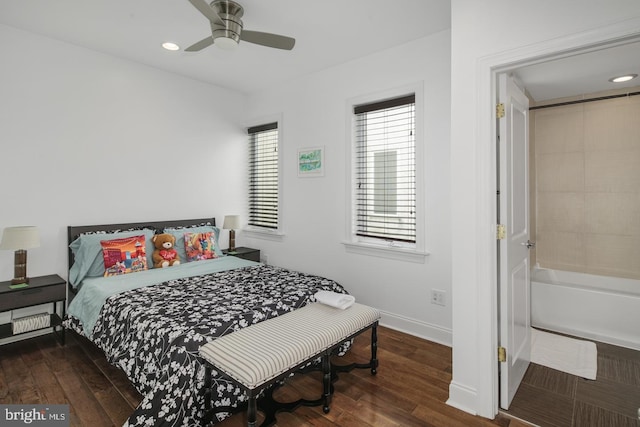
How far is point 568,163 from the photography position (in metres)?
3.45

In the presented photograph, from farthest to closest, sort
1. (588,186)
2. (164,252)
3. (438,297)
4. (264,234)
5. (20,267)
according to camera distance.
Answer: (264,234) < (164,252) < (588,186) < (438,297) < (20,267)

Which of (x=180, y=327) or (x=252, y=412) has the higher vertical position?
(x=180, y=327)

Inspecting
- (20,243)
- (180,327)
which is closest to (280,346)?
(180,327)

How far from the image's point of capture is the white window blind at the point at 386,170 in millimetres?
3184

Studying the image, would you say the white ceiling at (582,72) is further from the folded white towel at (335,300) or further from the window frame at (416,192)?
the folded white towel at (335,300)

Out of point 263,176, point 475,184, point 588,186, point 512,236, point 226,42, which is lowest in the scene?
point 512,236

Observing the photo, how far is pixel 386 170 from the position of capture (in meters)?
3.35

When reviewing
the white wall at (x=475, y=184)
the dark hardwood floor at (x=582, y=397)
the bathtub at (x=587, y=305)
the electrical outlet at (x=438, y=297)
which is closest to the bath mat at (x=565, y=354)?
the dark hardwood floor at (x=582, y=397)

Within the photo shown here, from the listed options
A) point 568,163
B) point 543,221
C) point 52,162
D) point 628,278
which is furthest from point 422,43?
point 52,162

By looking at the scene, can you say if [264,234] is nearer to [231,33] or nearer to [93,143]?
[93,143]

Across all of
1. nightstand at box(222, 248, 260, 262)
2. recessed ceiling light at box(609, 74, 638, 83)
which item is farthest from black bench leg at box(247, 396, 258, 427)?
recessed ceiling light at box(609, 74, 638, 83)

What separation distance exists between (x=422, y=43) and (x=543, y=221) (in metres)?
Result: 2.32

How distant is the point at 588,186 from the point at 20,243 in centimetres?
523

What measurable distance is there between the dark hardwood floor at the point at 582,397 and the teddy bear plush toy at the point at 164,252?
3173 mm
